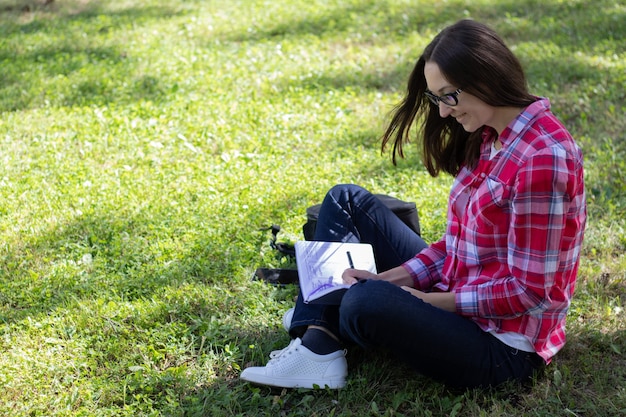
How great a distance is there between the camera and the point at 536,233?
247cm

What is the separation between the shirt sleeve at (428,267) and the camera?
3.14 m

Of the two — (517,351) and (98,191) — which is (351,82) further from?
(517,351)

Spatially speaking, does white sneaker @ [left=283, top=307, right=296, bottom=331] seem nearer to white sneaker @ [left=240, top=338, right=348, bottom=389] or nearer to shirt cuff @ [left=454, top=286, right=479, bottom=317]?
white sneaker @ [left=240, top=338, right=348, bottom=389]

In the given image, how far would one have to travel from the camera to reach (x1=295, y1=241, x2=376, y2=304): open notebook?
9.63ft

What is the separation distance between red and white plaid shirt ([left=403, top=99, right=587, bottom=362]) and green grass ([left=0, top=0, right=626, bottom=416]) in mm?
426

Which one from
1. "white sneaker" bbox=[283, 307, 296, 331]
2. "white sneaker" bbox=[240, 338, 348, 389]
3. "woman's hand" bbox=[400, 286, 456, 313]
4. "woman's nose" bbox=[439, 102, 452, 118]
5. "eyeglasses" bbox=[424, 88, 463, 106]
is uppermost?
"eyeglasses" bbox=[424, 88, 463, 106]

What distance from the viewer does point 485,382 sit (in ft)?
9.20

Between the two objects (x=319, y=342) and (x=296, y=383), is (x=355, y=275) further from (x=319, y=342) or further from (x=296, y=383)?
(x=296, y=383)

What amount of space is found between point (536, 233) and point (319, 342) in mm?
1038

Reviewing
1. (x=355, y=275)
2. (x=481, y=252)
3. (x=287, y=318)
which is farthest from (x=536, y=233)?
(x=287, y=318)

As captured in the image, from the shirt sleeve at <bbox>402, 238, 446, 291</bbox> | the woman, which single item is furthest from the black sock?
the shirt sleeve at <bbox>402, 238, 446, 291</bbox>

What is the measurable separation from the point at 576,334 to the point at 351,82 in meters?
3.85

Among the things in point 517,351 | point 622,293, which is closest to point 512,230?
point 517,351

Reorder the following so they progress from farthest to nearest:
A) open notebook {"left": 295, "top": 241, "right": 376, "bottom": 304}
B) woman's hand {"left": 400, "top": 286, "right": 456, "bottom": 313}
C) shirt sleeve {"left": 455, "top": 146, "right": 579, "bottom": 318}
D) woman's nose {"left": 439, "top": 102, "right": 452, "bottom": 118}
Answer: open notebook {"left": 295, "top": 241, "right": 376, "bottom": 304} < woman's hand {"left": 400, "top": 286, "right": 456, "bottom": 313} < woman's nose {"left": 439, "top": 102, "right": 452, "bottom": 118} < shirt sleeve {"left": 455, "top": 146, "right": 579, "bottom": 318}
